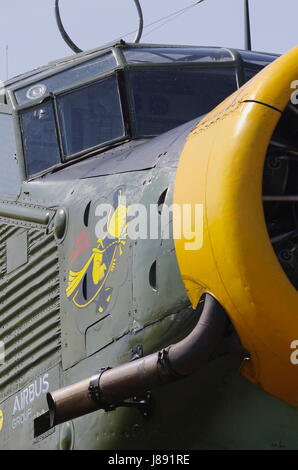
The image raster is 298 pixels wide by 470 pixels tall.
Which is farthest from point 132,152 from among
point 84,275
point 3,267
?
point 3,267

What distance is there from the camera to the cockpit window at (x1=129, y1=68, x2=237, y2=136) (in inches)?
355

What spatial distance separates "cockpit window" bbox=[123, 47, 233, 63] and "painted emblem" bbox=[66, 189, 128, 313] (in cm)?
211

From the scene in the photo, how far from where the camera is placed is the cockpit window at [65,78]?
938cm

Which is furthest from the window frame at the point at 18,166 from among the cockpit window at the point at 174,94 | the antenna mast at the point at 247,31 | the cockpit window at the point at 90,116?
the antenna mast at the point at 247,31

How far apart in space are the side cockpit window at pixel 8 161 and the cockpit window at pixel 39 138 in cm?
16

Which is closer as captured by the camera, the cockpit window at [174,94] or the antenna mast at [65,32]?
the cockpit window at [174,94]

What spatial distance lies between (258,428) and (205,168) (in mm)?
1551

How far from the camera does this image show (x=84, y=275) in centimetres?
778

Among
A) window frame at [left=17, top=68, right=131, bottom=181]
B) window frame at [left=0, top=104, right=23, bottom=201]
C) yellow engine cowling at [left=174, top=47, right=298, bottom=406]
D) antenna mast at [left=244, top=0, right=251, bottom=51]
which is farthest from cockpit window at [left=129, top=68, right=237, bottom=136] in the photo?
antenna mast at [left=244, top=0, right=251, bottom=51]

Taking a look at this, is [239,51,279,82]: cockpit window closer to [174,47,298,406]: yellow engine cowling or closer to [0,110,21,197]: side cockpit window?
[0,110,21,197]: side cockpit window

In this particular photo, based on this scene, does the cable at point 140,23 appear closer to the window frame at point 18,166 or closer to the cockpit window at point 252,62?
the cockpit window at point 252,62

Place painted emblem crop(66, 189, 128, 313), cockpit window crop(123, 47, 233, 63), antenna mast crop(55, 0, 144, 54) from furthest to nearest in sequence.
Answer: antenna mast crop(55, 0, 144, 54), cockpit window crop(123, 47, 233, 63), painted emblem crop(66, 189, 128, 313)
